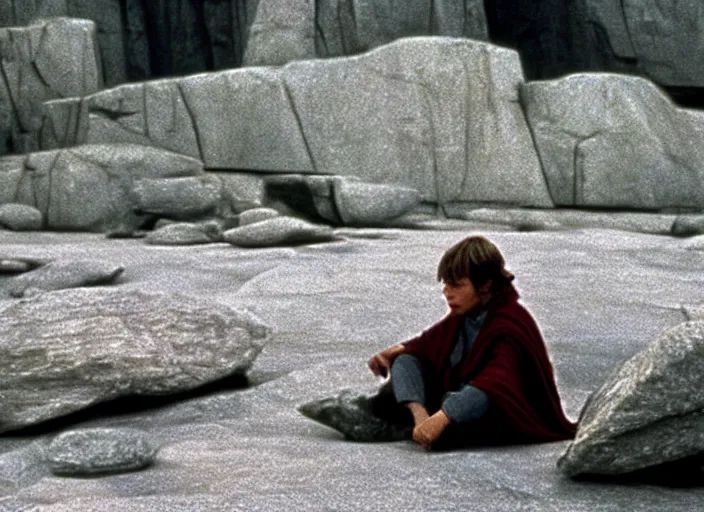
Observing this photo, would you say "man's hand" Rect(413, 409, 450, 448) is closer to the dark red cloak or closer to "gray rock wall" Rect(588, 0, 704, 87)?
the dark red cloak

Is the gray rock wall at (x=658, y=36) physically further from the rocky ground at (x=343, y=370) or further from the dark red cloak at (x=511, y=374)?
the dark red cloak at (x=511, y=374)

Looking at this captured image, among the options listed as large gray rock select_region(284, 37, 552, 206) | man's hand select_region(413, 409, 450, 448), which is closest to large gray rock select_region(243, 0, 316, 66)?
large gray rock select_region(284, 37, 552, 206)

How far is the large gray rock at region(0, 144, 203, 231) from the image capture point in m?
13.8

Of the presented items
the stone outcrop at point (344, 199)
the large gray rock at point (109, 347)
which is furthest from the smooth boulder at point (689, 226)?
the large gray rock at point (109, 347)

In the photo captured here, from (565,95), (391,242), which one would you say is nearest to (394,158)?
(565,95)

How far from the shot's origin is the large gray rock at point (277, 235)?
10766 mm

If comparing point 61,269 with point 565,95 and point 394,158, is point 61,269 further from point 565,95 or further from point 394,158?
point 565,95

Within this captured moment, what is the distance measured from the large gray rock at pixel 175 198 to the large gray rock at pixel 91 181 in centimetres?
14

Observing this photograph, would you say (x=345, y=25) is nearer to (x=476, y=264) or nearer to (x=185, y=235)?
(x=185, y=235)

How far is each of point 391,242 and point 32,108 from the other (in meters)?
6.73

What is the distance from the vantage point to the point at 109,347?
5.25 metres

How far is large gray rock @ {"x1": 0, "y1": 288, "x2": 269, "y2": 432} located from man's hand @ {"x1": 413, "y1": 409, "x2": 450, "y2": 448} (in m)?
1.40

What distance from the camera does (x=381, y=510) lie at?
142 inches

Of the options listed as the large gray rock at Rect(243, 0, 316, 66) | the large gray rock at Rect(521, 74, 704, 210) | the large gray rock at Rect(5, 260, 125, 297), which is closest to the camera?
the large gray rock at Rect(5, 260, 125, 297)
